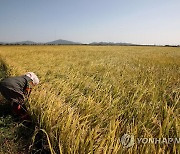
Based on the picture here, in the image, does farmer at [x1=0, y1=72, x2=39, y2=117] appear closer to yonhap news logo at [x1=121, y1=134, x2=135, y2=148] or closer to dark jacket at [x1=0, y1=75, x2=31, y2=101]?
dark jacket at [x1=0, y1=75, x2=31, y2=101]

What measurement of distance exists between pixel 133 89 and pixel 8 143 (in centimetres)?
291

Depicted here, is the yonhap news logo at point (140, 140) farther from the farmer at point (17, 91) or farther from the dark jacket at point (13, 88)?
the dark jacket at point (13, 88)

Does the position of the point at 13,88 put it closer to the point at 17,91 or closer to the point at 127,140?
the point at 17,91

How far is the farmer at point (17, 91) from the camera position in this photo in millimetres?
4320

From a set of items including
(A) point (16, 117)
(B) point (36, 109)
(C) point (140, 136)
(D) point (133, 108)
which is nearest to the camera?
(C) point (140, 136)

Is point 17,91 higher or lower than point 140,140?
higher

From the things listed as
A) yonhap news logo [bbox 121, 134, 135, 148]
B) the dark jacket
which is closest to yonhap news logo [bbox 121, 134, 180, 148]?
yonhap news logo [bbox 121, 134, 135, 148]

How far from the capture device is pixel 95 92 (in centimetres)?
467

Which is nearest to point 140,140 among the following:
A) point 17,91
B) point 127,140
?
point 127,140

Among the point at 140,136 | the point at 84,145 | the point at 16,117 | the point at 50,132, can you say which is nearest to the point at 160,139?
the point at 140,136

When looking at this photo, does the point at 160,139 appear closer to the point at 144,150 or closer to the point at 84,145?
the point at 144,150

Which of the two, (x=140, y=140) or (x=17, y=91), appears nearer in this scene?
(x=140, y=140)

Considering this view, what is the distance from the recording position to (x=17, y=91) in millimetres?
4508

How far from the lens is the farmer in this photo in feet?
14.2
